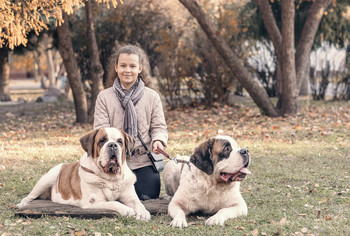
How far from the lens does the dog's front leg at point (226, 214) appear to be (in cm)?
510

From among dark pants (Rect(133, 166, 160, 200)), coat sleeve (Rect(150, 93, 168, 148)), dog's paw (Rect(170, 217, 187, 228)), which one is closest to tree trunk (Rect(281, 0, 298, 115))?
coat sleeve (Rect(150, 93, 168, 148))

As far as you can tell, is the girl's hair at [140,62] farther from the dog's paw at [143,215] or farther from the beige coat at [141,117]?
the dog's paw at [143,215]

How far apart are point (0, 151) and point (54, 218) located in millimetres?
5404

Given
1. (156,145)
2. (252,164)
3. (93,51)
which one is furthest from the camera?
(93,51)

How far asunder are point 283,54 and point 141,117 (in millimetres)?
9750

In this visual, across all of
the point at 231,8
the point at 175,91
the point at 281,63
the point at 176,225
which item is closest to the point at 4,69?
the point at 175,91

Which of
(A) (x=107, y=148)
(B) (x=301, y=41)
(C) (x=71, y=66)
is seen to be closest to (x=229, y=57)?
(B) (x=301, y=41)

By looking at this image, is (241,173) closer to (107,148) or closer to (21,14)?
(107,148)

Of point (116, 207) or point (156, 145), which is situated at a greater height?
point (156, 145)

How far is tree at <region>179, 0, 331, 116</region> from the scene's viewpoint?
579 inches

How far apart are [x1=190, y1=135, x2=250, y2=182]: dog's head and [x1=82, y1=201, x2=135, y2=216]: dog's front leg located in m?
0.87

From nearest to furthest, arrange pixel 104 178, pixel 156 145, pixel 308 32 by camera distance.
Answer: pixel 104 178 < pixel 156 145 < pixel 308 32

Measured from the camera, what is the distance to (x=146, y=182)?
6.39m

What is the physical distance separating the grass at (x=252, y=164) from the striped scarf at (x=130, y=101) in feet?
3.93
